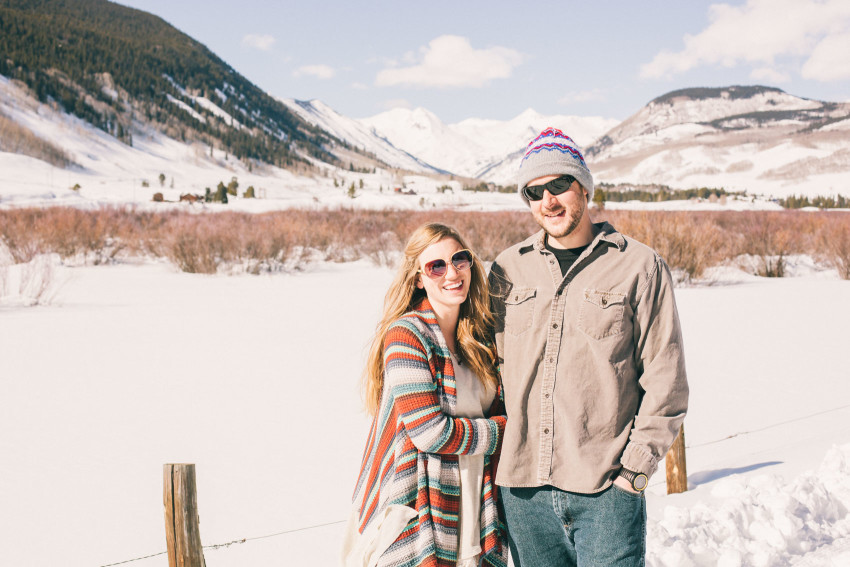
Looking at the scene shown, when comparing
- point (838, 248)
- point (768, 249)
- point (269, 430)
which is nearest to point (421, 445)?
point (269, 430)

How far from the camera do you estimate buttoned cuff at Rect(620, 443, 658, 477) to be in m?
1.66

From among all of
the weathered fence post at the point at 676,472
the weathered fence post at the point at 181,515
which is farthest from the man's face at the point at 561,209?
the weathered fence post at the point at 676,472

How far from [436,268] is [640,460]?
822 mm

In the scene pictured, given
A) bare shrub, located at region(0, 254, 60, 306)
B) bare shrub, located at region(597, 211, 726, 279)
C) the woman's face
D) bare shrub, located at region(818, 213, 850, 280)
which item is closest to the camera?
the woman's face

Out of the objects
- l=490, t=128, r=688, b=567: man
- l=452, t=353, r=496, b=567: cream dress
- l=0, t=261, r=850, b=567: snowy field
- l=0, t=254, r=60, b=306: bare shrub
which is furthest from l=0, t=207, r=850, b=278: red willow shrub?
l=452, t=353, r=496, b=567: cream dress

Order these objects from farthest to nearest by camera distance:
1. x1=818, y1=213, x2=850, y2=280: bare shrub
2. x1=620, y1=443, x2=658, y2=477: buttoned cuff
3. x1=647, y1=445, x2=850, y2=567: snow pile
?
x1=818, y1=213, x2=850, y2=280: bare shrub → x1=647, y1=445, x2=850, y2=567: snow pile → x1=620, y1=443, x2=658, y2=477: buttoned cuff

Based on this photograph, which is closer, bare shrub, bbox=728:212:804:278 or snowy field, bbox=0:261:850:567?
snowy field, bbox=0:261:850:567

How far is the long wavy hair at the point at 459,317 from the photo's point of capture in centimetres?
193

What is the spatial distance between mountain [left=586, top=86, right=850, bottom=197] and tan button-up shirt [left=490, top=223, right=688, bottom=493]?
99.7m

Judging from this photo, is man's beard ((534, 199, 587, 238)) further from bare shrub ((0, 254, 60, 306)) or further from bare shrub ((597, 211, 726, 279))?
bare shrub ((597, 211, 726, 279))

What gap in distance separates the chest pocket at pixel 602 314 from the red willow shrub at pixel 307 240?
37.5ft

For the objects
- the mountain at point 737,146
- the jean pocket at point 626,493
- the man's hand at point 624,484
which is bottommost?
the jean pocket at point 626,493

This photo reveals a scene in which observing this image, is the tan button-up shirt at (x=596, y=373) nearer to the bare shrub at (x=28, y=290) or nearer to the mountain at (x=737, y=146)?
the bare shrub at (x=28, y=290)

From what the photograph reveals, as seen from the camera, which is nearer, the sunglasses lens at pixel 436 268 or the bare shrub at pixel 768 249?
the sunglasses lens at pixel 436 268
